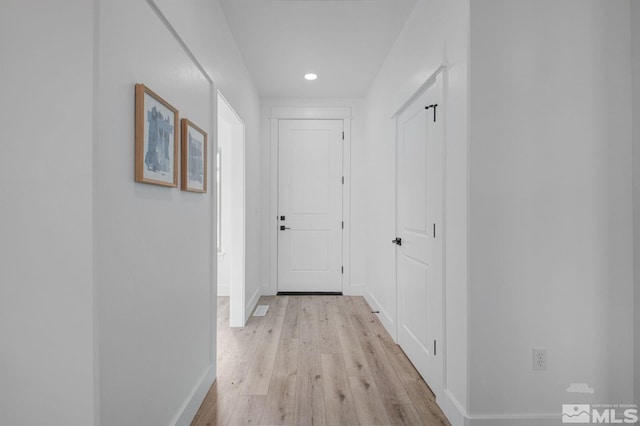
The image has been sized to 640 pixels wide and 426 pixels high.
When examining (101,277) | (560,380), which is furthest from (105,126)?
(560,380)

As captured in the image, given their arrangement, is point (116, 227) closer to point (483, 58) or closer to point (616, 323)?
point (483, 58)

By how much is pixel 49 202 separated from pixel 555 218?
2.07 metres

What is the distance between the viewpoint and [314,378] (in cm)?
237

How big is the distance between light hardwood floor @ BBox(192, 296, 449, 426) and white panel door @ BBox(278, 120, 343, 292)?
1.07m

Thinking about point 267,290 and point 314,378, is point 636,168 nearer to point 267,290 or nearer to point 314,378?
point 314,378

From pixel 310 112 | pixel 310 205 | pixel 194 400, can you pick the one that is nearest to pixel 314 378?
pixel 194 400

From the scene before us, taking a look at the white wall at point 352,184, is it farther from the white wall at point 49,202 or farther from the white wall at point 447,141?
the white wall at point 49,202

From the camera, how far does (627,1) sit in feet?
5.68

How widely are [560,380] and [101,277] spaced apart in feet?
6.77

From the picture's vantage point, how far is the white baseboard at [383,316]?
3.12 m

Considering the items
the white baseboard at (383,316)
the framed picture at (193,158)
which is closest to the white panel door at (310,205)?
the white baseboard at (383,316)

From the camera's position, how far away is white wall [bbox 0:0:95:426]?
3.39 ft

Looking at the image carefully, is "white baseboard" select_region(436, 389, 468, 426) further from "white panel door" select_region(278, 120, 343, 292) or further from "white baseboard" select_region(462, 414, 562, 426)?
"white panel door" select_region(278, 120, 343, 292)

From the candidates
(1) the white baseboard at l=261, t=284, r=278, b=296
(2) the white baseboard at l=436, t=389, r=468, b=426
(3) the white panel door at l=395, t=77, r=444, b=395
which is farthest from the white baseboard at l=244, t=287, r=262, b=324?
(2) the white baseboard at l=436, t=389, r=468, b=426
